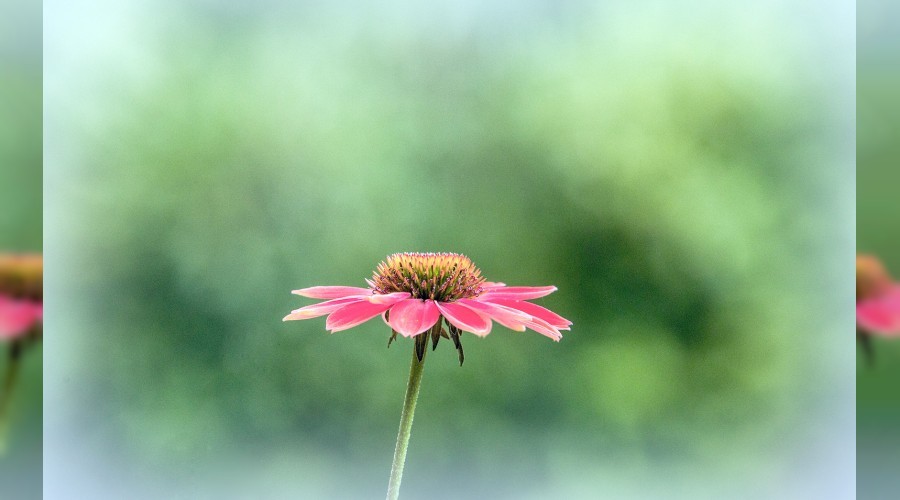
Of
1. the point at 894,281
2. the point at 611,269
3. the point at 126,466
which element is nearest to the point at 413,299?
→ the point at 894,281

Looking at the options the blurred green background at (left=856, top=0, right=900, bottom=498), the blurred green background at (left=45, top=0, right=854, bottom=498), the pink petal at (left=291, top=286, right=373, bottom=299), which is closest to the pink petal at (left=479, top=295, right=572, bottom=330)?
the pink petal at (left=291, top=286, right=373, bottom=299)

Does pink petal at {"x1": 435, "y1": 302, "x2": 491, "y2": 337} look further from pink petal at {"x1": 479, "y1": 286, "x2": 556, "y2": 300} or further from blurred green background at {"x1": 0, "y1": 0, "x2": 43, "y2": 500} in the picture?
blurred green background at {"x1": 0, "y1": 0, "x2": 43, "y2": 500}

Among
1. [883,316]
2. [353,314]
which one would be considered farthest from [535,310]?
[883,316]

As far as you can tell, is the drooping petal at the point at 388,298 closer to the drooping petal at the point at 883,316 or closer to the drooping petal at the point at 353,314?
the drooping petal at the point at 353,314

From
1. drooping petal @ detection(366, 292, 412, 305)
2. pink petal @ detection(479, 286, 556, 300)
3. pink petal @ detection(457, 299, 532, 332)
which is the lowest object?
pink petal @ detection(457, 299, 532, 332)

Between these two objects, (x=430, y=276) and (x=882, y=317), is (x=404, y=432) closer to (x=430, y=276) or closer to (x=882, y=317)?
(x=430, y=276)

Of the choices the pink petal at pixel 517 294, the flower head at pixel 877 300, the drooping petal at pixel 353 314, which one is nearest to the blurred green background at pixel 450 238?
the flower head at pixel 877 300
